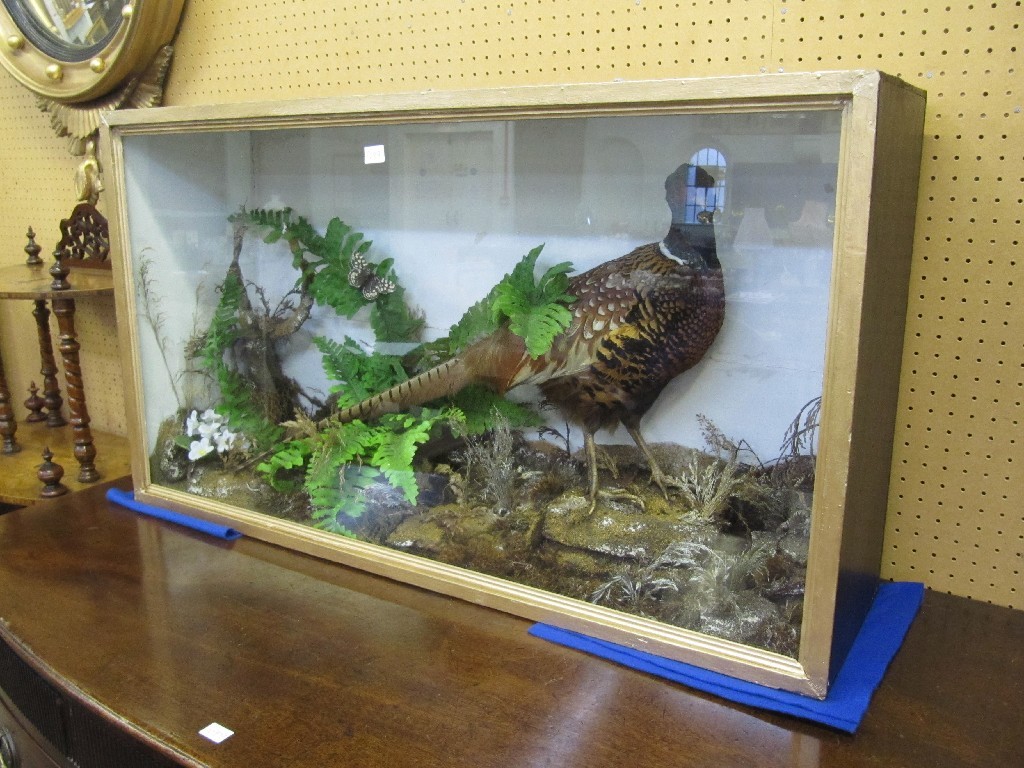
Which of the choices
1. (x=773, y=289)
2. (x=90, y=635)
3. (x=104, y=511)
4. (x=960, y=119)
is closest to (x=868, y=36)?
(x=960, y=119)

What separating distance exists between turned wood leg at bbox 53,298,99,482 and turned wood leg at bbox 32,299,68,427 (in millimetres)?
388

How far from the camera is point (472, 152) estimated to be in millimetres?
1113

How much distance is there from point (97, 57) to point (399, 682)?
1418 millimetres

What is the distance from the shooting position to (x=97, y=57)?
1.65 m

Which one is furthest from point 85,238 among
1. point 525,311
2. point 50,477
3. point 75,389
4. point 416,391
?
point 525,311

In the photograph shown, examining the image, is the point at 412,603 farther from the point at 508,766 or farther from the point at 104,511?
the point at 104,511

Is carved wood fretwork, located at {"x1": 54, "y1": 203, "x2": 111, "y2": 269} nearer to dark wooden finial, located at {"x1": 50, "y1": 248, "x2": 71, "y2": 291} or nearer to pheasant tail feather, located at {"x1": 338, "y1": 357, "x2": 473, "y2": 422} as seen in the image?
dark wooden finial, located at {"x1": 50, "y1": 248, "x2": 71, "y2": 291}

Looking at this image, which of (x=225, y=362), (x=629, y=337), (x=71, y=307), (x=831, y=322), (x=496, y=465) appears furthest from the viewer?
(x=71, y=307)

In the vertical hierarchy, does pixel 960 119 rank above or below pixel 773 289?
above

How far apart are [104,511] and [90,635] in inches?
18.3

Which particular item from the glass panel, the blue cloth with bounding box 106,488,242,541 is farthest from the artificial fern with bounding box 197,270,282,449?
the blue cloth with bounding box 106,488,242,541

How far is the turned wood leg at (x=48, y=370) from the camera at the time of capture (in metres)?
1.96

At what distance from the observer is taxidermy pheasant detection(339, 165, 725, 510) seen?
1002 millimetres

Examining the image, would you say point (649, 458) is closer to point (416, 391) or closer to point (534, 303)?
point (534, 303)
